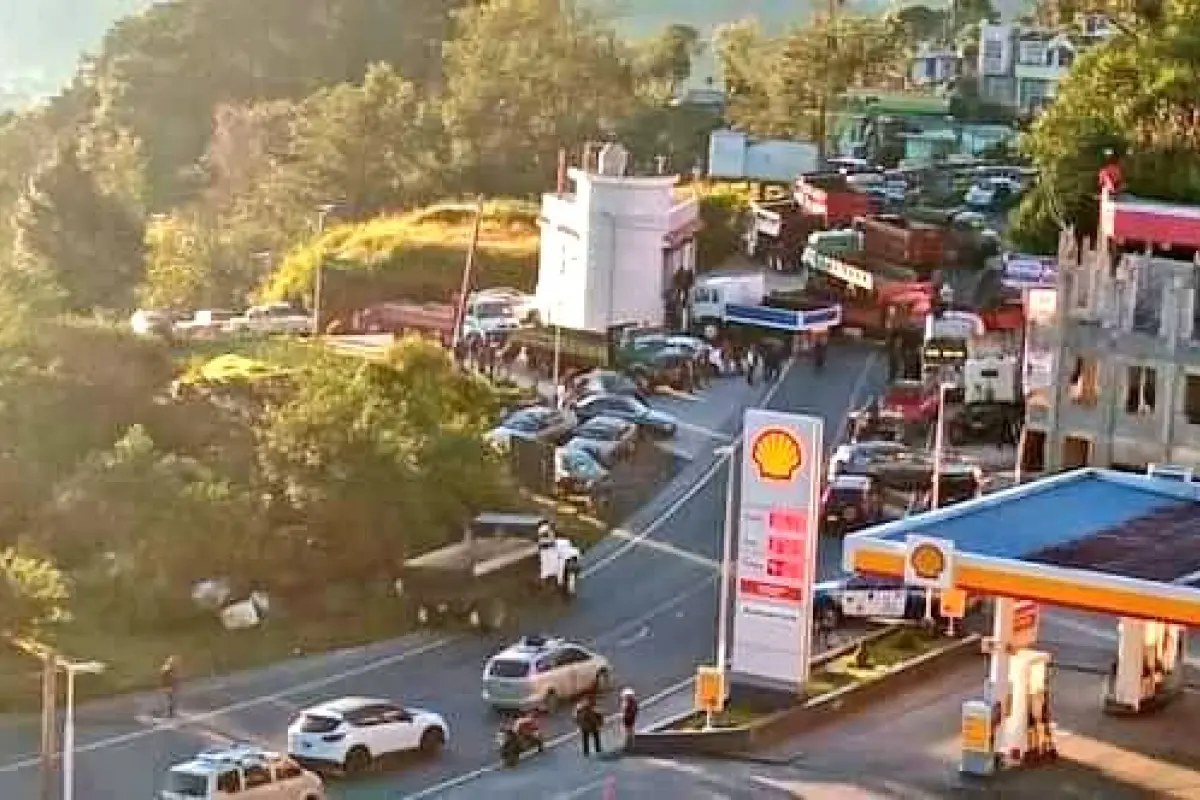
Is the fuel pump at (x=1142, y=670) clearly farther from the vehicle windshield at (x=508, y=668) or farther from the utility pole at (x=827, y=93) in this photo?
the utility pole at (x=827, y=93)

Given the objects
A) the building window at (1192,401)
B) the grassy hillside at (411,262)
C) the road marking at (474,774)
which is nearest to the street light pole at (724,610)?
the road marking at (474,774)

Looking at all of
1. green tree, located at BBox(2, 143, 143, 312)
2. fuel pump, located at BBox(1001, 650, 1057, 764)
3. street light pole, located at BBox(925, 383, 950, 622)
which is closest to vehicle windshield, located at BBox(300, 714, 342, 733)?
fuel pump, located at BBox(1001, 650, 1057, 764)

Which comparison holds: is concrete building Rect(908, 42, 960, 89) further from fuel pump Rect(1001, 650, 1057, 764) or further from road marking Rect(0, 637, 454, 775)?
fuel pump Rect(1001, 650, 1057, 764)

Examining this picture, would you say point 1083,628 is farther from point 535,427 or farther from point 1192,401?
point 535,427

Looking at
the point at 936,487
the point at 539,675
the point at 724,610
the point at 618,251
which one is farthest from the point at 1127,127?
the point at 539,675

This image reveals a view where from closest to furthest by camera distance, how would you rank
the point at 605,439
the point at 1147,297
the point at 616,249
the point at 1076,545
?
1. the point at 1076,545
2. the point at 605,439
3. the point at 1147,297
4. the point at 616,249

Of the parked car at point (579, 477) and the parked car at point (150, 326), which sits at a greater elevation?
the parked car at point (150, 326)

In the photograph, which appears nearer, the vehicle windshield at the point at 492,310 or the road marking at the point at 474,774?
the road marking at the point at 474,774
